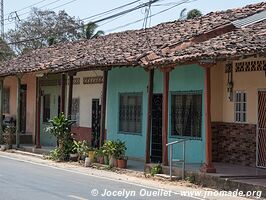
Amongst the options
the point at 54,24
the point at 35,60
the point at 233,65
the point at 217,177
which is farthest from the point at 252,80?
the point at 54,24

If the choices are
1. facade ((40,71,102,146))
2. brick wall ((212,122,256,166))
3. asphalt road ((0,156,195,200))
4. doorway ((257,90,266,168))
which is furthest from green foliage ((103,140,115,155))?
doorway ((257,90,266,168))

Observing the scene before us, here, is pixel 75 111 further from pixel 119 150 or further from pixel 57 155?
pixel 119 150

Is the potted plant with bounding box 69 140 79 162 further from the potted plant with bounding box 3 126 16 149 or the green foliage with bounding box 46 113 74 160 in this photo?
the potted plant with bounding box 3 126 16 149

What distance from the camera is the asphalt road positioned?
10.8 metres

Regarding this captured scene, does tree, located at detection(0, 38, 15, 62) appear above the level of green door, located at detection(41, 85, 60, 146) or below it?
above

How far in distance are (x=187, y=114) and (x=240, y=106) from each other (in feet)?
6.17

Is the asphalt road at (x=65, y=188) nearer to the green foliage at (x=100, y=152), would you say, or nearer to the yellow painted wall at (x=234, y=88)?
the green foliage at (x=100, y=152)

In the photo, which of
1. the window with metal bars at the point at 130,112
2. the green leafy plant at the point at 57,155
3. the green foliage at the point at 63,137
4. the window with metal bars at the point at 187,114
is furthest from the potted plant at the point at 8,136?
the window with metal bars at the point at 187,114

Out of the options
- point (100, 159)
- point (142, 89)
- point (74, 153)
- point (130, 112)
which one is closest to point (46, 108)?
point (74, 153)

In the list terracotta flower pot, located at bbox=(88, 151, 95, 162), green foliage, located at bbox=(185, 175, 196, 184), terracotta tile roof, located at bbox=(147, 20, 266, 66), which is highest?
terracotta tile roof, located at bbox=(147, 20, 266, 66)

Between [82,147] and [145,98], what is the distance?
2746 mm

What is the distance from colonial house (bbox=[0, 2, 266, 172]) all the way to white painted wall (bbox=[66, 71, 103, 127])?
41mm

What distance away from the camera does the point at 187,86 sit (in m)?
17.0

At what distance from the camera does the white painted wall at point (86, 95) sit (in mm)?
21875
